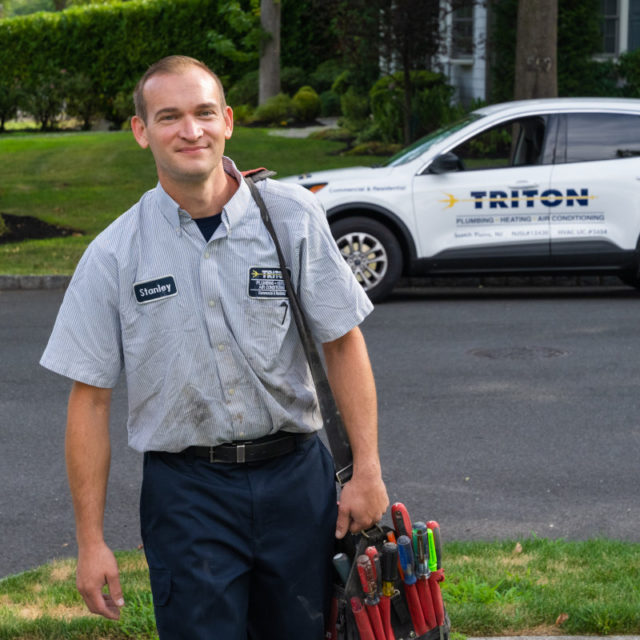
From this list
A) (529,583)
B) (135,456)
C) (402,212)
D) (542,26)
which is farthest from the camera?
(542,26)

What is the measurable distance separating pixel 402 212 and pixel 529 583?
23.4 feet

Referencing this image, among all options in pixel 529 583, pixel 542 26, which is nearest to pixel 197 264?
pixel 529 583

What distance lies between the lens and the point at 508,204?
11.0 m

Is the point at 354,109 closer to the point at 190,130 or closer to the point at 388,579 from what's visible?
the point at 190,130

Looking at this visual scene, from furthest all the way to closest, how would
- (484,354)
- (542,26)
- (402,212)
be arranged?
(542,26), (402,212), (484,354)

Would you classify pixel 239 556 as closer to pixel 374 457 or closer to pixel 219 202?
pixel 374 457

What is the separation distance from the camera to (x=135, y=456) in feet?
21.0

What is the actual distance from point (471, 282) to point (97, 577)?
1017cm

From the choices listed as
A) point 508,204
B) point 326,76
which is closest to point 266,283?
point 508,204

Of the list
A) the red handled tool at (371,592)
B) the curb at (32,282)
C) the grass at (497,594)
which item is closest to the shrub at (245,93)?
the curb at (32,282)

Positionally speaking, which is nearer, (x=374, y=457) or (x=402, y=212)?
(x=374, y=457)

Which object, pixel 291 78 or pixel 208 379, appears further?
pixel 291 78

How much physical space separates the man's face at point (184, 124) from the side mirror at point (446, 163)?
8398 mm

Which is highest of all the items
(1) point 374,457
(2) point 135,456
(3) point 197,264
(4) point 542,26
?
(4) point 542,26
